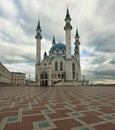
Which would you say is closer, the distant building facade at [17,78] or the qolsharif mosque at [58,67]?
the qolsharif mosque at [58,67]

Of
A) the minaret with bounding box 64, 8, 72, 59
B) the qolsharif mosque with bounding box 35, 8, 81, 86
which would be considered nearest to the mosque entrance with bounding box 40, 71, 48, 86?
the qolsharif mosque with bounding box 35, 8, 81, 86

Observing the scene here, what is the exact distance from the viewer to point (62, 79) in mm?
70000

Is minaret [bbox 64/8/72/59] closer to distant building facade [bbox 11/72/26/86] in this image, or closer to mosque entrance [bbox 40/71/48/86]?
→ mosque entrance [bbox 40/71/48/86]

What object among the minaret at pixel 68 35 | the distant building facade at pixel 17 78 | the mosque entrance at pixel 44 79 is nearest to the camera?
the minaret at pixel 68 35

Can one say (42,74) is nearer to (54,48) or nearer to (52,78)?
(52,78)

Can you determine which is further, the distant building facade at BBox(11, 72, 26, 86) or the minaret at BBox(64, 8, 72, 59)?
the distant building facade at BBox(11, 72, 26, 86)

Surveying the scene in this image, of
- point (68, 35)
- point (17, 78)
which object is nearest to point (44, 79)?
point (68, 35)

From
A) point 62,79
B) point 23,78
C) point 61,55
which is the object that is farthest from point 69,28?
point 23,78

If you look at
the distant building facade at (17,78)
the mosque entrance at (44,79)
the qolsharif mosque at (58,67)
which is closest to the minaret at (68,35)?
the qolsharif mosque at (58,67)

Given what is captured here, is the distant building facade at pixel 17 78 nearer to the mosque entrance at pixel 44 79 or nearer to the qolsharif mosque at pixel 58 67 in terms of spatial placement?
the qolsharif mosque at pixel 58 67

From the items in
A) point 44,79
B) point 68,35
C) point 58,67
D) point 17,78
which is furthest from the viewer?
point 17,78

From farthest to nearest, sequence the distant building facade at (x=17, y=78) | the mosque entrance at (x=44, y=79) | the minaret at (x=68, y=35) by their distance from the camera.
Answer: the distant building facade at (x=17, y=78), the mosque entrance at (x=44, y=79), the minaret at (x=68, y=35)

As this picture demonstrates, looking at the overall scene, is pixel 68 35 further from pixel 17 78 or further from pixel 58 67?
pixel 17 78

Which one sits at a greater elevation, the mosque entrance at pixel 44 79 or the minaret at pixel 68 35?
the minaret at pixel 68 35
